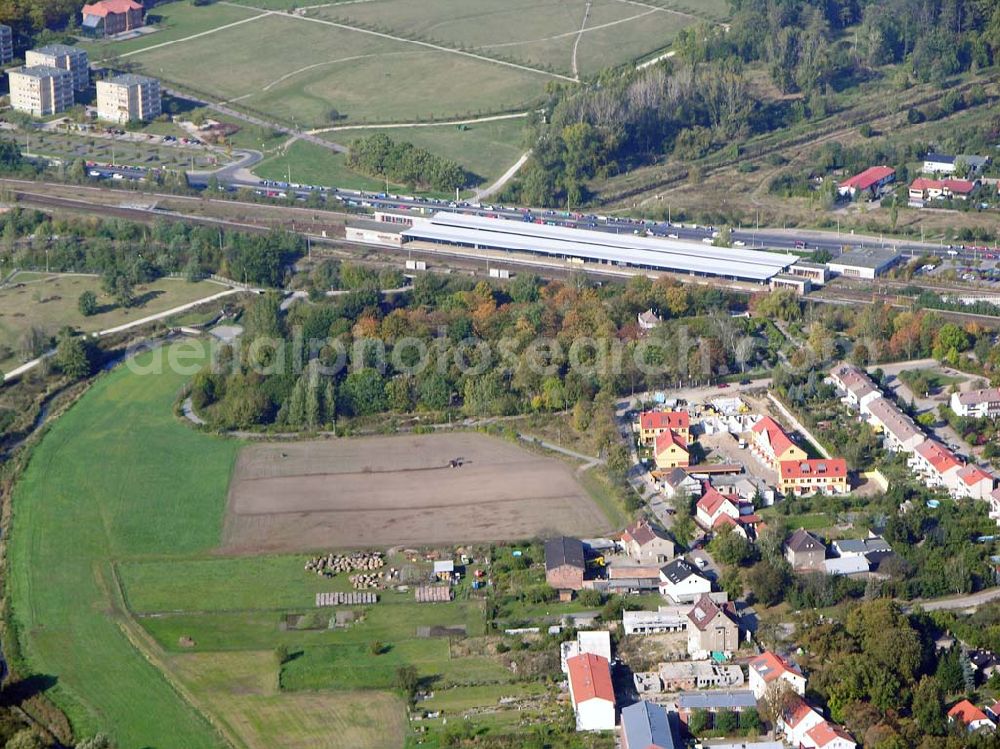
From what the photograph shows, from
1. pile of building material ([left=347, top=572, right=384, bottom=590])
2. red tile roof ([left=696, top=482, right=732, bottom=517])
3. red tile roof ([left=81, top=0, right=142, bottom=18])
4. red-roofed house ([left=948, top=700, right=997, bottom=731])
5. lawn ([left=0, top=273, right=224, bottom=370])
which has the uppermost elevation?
red tile roof ([left=81, top=0, right=142, bottom=18])

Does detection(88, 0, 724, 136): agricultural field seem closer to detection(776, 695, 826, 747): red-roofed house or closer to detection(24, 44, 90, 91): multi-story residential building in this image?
detection(24, 44, 90, 91): multi-story residential building

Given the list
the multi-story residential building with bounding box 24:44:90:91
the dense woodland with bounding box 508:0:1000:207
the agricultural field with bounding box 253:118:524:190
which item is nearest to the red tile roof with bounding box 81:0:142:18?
the multi-story residential building with bounding box 24:44:90:91

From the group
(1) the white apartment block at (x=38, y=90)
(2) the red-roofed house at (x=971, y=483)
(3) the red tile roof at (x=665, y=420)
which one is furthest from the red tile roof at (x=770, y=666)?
(1) the white apartment block at (x=38, y=90)

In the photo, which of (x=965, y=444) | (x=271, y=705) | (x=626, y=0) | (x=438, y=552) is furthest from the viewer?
(x=626, y=0)

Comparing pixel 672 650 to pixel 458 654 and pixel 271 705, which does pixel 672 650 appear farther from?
pixel 271 705

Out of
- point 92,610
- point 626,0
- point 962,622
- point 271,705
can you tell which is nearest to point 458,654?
point 271,705

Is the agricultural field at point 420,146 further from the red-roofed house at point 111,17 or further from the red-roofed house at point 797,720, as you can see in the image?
the red-roofed house at point 797,720
